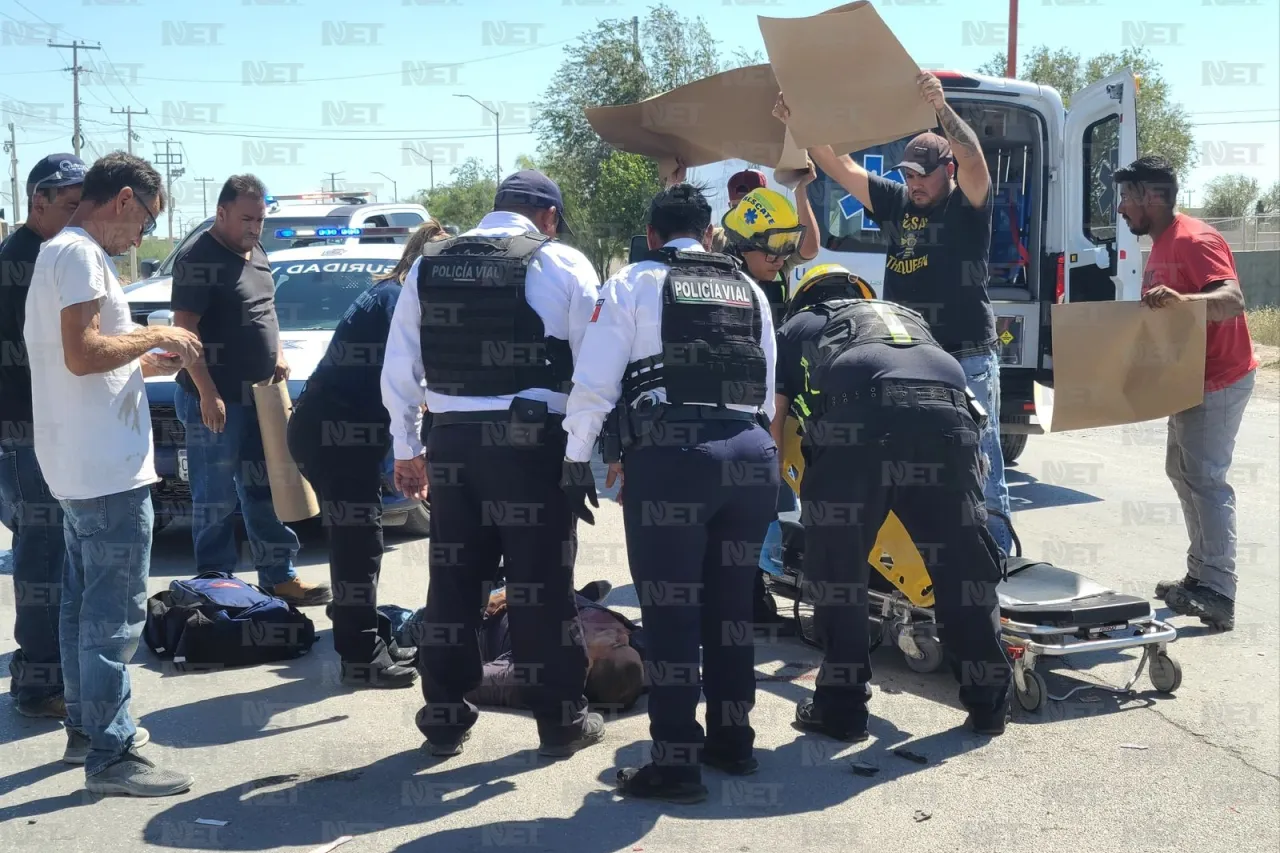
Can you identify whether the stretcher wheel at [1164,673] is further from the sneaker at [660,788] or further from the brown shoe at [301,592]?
the brown shoe at [301,592]

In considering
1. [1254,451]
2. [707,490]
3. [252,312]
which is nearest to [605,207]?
[1254,451]

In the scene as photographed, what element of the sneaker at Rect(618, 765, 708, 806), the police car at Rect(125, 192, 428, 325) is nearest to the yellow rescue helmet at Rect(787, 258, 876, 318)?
the sneaker at Rect(618, 765, 708, 806)

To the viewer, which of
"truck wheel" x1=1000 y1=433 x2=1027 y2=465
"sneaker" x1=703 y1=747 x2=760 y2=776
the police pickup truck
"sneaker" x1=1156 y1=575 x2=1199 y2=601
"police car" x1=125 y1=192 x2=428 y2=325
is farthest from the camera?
"truck wheel" x1=1000 y1=433 x2=1027 y2=465

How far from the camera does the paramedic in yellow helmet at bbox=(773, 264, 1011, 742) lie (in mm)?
4504

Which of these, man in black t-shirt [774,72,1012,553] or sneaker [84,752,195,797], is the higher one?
man in black t-shirt [774,72,1012,553]

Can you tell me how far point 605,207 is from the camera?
1190 inches

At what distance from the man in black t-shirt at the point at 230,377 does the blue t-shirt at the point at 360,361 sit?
1.19 meters

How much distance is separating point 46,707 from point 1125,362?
4.91 metres

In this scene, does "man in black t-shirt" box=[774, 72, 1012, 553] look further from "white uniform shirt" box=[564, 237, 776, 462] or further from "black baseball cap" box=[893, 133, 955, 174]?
"white uniform shirt" box=[564, 237, 776, 462]

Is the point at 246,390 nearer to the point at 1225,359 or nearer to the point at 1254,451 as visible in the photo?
the point at 1225,359

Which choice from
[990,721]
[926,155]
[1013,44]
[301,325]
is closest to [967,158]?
[926,155]

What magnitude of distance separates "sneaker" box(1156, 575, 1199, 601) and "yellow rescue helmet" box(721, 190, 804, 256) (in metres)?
2.85

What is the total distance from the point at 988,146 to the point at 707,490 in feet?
21.6

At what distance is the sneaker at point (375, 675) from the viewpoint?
5285mm
